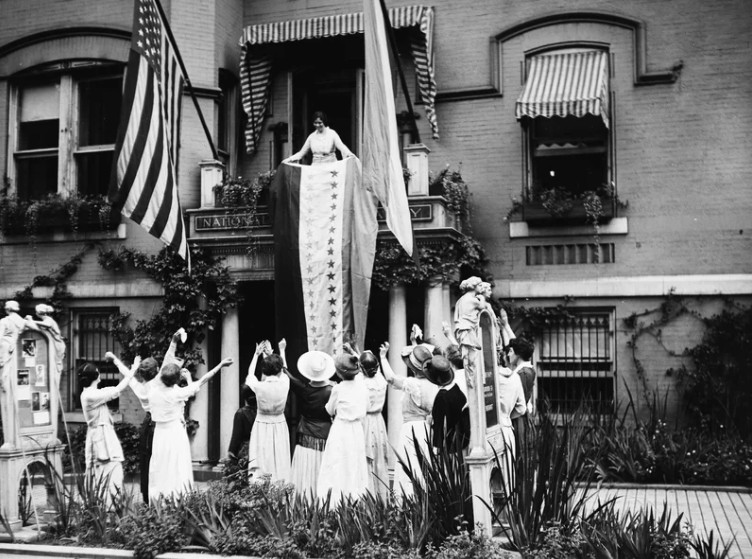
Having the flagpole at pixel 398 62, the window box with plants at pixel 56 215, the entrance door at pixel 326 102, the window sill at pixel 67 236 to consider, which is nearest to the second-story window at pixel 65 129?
the window box with plants at pixel 56 215

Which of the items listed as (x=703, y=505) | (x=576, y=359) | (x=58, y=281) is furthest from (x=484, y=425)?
(x=58, y=281)

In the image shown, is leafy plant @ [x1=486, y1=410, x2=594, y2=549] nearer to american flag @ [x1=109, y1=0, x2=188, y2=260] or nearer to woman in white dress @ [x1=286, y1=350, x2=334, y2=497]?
woman in white dress @ [x1=286, y1=350, x2=334, y2=497]

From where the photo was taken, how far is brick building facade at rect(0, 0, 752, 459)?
13.4 meters

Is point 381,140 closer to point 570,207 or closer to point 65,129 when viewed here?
point 570,207

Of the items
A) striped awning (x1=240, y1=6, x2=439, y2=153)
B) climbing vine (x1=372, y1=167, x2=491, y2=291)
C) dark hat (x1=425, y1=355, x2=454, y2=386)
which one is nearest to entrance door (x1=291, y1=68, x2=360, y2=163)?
striped awning (x1=240, y1=6, x2=439, y2=153)

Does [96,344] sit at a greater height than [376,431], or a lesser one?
greater

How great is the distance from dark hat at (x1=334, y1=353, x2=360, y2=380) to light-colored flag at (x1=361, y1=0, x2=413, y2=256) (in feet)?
7.55

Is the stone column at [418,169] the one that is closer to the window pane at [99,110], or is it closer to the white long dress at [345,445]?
the white long dress at [345,445]

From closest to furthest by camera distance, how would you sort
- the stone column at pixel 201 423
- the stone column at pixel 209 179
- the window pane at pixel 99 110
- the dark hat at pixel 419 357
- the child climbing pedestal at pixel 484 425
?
the child climbing pedestal at pixel 484 425 < the dark hat at pixel 419 357 < the stone column at pixel 201 423 < the stone column at pixel 209 179 < the window pane at pixel 99 110

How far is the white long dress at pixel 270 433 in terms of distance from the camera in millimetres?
10398

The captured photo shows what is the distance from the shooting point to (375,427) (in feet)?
34.4

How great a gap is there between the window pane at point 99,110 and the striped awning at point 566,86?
283 inches

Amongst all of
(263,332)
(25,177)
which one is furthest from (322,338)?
(25,177)

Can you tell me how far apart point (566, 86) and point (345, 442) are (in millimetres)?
7118
